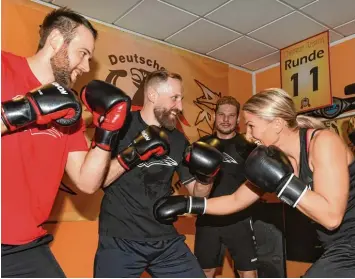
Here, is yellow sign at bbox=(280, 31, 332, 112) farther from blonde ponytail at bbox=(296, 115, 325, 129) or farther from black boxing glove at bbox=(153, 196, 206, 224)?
black boxing glove at bbox=(153, 196, 206, 224)

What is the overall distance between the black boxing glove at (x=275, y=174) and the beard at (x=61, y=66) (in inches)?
39.7

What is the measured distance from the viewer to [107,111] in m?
1.88

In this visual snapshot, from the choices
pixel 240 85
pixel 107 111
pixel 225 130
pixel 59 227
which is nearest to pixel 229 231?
pixel 225 130

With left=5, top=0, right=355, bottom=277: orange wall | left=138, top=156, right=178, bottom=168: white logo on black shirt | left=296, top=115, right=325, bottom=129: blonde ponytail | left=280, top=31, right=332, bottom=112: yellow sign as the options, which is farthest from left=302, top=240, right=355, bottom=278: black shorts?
left=280, top=31, right=332, bottom=112: yellow sign

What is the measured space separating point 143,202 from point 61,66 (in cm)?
92

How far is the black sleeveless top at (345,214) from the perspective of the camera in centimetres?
177

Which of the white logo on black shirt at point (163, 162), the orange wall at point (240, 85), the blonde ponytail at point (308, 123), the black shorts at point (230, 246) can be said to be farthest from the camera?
the orange wall at point (240, 85)

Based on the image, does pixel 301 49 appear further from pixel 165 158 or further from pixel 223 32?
pixel 165 158

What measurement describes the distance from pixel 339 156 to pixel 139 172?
45.0 inches

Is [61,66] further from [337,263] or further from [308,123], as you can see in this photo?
[337,263]

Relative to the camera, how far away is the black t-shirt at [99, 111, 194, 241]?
2.21m

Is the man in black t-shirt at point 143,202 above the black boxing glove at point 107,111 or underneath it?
underneath

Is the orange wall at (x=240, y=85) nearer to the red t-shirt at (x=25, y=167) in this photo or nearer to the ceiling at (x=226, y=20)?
the ceiling at (x=226, y=20)

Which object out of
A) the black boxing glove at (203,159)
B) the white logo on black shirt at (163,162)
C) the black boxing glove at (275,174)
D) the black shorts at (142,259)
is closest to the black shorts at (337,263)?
the black boxing glove at (275,174)
